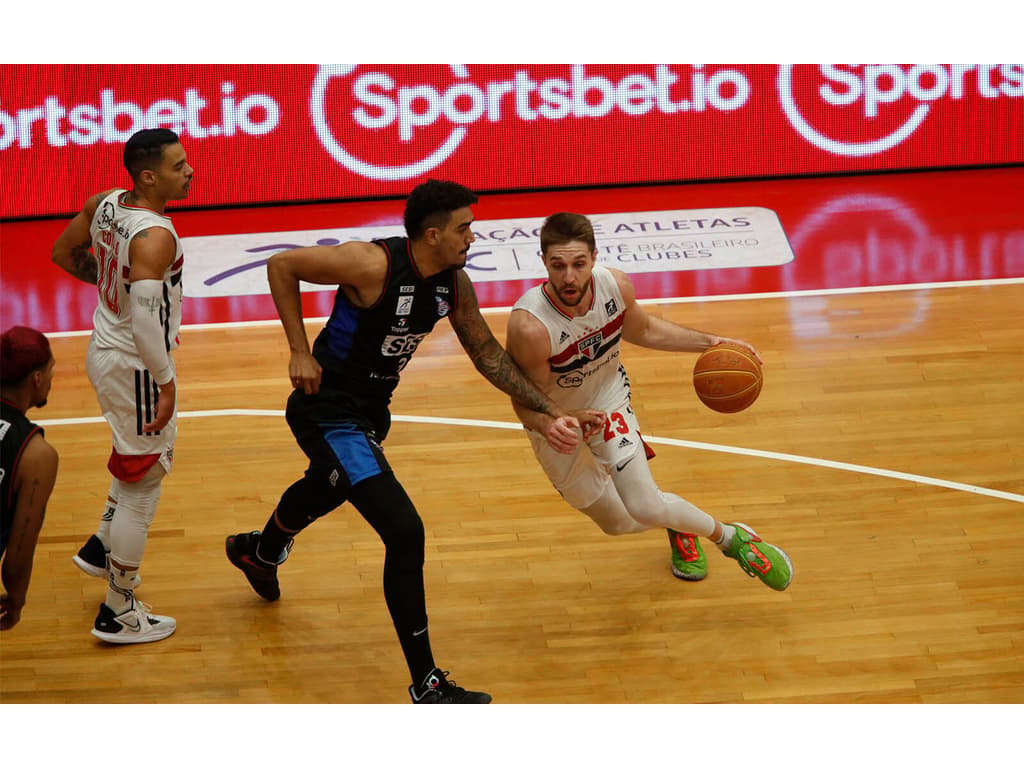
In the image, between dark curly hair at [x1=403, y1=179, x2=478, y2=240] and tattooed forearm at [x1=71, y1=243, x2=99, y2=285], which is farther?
tattooed forearm at [x1=71, y1=243, x2=99, y2=285]

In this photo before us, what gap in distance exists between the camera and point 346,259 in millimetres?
4434

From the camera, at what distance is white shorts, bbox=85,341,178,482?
4781 mm

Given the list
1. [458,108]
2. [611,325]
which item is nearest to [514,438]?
[611,325]

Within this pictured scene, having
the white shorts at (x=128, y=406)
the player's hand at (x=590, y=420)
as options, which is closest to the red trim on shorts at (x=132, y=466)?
the white shorts at (x=128, y=406)

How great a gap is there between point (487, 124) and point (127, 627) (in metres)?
6.97

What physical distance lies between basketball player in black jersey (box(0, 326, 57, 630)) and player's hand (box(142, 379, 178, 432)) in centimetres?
87

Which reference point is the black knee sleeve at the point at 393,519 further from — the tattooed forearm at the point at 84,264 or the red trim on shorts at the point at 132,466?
the tattooed forearm at the point at 84,264

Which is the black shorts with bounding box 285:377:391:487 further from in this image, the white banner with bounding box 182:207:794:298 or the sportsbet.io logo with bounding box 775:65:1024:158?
the sportsbet.io logo with bounding box 775:65:1024:158

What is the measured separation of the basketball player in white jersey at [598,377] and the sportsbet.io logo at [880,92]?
6715mm

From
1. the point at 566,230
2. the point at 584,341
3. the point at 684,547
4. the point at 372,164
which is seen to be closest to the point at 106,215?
the point at 566,230

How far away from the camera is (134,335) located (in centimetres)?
453

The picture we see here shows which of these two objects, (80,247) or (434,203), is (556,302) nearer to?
(434,203)

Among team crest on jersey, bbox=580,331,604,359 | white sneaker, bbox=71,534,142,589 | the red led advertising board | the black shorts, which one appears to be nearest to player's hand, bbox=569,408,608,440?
team crest on jersey, bbox=580,331,604,359

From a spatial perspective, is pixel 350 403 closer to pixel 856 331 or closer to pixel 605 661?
pixel 605 661
